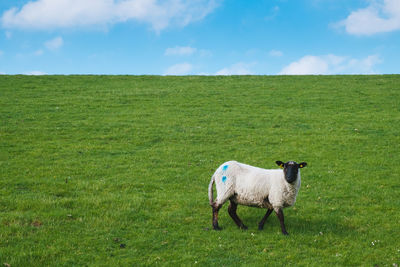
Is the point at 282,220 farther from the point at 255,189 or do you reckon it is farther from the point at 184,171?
the point at 184,171

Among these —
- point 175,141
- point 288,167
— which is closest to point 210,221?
point 288,167

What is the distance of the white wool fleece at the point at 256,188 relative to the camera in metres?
10.8

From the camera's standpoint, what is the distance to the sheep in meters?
10.8

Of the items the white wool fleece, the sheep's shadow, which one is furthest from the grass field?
the white wool fleece

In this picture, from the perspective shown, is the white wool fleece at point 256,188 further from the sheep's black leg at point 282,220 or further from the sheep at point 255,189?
the sheep's black leg at point 282,220

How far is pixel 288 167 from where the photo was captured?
34.3ft

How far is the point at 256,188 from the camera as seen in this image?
36.0ft

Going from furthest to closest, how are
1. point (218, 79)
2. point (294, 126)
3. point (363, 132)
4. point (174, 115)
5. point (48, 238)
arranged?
point (218, 79), point (174, 115), point (294, 126), point (363, 132), point (48, 238)

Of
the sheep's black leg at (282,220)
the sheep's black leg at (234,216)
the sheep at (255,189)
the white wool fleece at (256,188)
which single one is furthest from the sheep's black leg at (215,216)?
the sheep's black leg at (282,220)

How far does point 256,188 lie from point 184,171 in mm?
6461

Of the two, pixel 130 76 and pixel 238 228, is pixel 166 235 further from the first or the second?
pixel 130 76

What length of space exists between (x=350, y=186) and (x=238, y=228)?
6.60 metres

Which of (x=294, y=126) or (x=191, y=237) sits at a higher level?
(x=294, y=126)

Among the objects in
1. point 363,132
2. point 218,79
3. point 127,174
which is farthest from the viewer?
point 218,79
